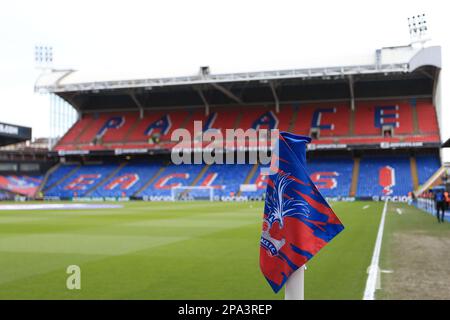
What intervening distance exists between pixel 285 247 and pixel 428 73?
182ft

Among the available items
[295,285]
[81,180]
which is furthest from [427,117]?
[295,285]

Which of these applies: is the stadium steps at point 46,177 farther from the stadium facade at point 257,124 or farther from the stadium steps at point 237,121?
the stadium steps at point 237,121

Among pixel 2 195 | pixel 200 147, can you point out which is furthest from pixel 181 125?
pixel 2 195

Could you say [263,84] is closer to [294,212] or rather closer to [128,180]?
[128,180]

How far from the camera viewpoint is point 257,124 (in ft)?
191

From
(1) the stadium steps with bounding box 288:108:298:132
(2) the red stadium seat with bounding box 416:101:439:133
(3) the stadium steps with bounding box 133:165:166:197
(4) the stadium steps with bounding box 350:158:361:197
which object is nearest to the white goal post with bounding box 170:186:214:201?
(3) the stadium steps with bounding box 133:165:166:197

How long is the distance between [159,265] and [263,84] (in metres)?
50.3

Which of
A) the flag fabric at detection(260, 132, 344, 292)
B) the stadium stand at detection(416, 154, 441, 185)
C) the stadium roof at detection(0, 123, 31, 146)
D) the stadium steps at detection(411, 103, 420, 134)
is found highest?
the stadium steps at detection(411, 103, 420, 134)

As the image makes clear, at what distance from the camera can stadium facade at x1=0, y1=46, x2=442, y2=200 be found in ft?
166

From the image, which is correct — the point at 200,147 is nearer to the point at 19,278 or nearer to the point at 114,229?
the point at 114,229

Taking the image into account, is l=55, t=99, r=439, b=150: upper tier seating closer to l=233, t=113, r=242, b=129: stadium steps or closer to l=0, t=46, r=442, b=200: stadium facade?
l=233, t=113, r=242, b=129: stadium steps

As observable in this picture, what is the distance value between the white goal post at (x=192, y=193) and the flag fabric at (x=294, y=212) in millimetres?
48985

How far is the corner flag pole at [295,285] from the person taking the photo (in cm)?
325

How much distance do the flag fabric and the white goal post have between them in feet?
161
